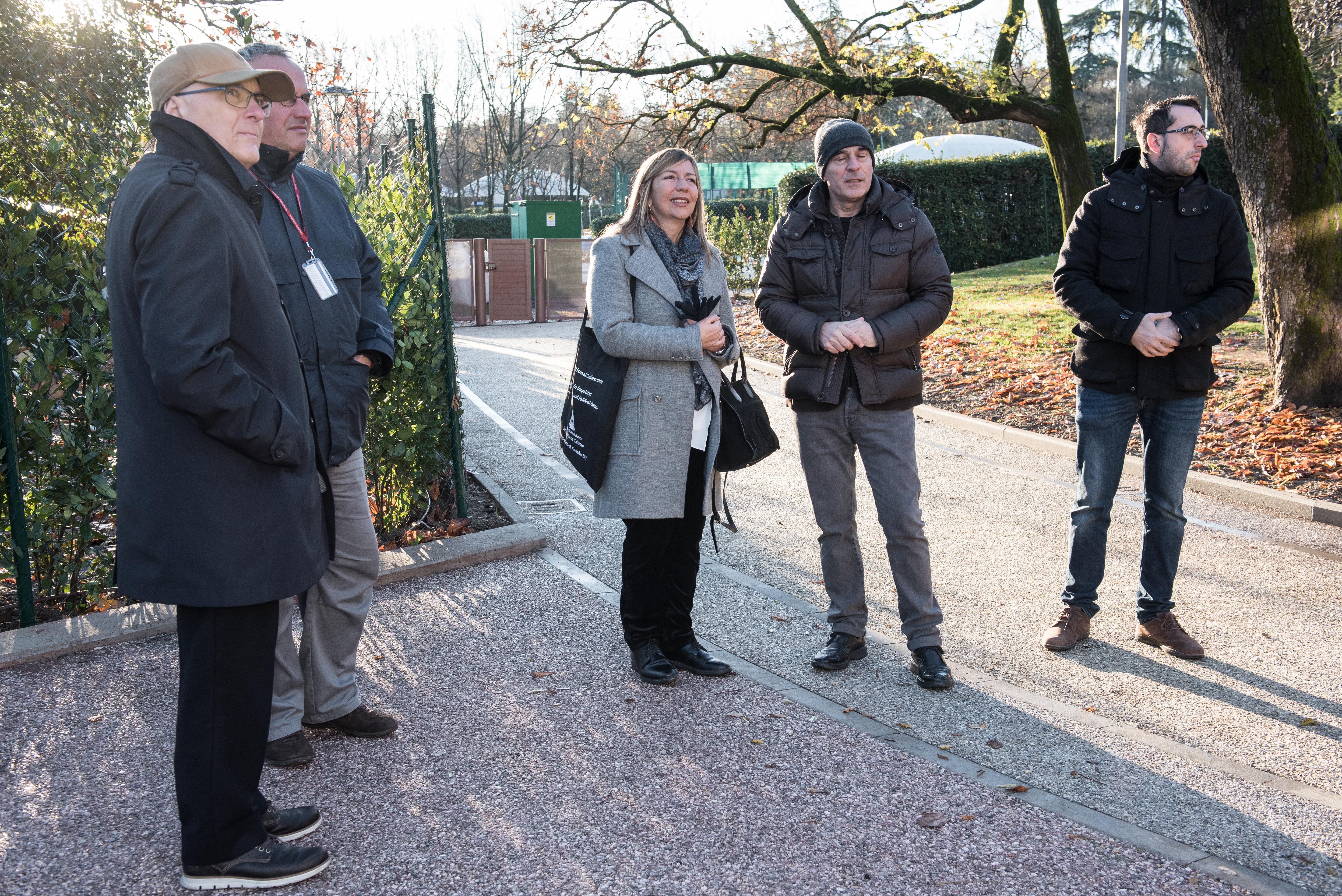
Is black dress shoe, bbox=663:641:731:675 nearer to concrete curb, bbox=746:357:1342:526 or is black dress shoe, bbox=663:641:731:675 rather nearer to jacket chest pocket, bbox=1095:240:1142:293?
jacket chest pocket, bbox=1095:240:1142:293

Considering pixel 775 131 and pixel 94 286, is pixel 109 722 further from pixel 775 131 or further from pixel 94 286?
pixel 775 131

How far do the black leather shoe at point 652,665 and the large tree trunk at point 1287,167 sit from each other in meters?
6.36

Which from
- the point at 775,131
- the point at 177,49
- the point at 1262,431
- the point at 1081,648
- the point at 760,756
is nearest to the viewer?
the point at 177,49

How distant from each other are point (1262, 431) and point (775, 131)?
13.2 metres

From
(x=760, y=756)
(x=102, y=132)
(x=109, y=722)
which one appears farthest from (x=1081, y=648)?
(x=102, y=132)

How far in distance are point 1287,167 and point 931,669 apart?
6.19m

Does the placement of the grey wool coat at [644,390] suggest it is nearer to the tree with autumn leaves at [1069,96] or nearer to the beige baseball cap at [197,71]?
the beige baseball cap at [197,71]

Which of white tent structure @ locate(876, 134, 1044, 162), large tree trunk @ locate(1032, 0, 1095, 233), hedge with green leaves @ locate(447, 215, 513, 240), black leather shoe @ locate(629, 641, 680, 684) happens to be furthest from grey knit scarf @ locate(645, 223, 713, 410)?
hedge with green leaves @ locate(447, 215, 513, 240)

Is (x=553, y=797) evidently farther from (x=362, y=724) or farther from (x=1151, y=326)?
(x=1151, y=326)

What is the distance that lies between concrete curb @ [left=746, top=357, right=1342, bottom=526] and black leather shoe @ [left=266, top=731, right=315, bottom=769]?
4.14 meters

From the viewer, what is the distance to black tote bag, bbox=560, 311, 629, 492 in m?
4.12

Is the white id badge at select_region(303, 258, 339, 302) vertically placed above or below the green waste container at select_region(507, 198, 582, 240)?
below

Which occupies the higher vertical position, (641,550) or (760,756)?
(641,550)

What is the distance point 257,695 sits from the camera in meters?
2.88
